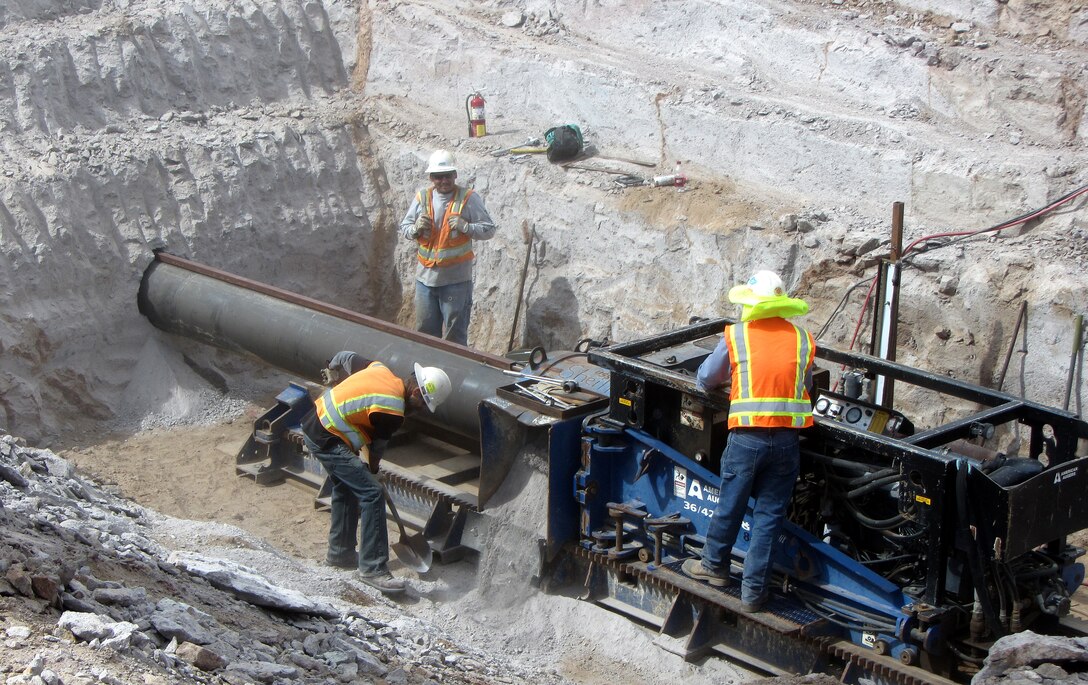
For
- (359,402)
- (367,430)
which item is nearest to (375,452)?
(367,430)

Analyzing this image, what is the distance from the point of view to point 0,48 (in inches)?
409

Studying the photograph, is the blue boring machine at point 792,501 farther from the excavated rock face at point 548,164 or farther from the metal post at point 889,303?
the excavated rock face at point 548,164

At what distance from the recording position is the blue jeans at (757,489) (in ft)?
19.0

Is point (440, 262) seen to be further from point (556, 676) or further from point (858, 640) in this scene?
point (858, 640)

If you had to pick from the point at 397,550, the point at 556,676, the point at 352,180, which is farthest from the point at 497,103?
the point at 556,676

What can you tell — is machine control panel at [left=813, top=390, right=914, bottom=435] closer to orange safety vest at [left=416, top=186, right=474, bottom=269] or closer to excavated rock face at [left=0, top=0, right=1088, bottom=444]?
excavated rock face at [left=0, top=0, right=1088, bottom=444]

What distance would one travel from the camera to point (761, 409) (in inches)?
227

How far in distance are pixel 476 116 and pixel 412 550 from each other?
4982 millimetres

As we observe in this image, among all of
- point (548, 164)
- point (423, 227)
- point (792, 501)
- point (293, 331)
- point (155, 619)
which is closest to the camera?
point (155, 619)

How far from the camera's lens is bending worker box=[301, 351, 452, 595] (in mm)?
7148

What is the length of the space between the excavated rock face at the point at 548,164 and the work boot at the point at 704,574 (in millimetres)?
2708

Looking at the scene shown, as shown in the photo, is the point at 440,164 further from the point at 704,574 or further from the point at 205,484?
the point at 704,574

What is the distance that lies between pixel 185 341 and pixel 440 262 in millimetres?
2344

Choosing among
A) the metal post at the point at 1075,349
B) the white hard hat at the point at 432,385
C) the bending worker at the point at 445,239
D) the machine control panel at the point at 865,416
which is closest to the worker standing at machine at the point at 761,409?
the machine control panel at the point at 865,416
